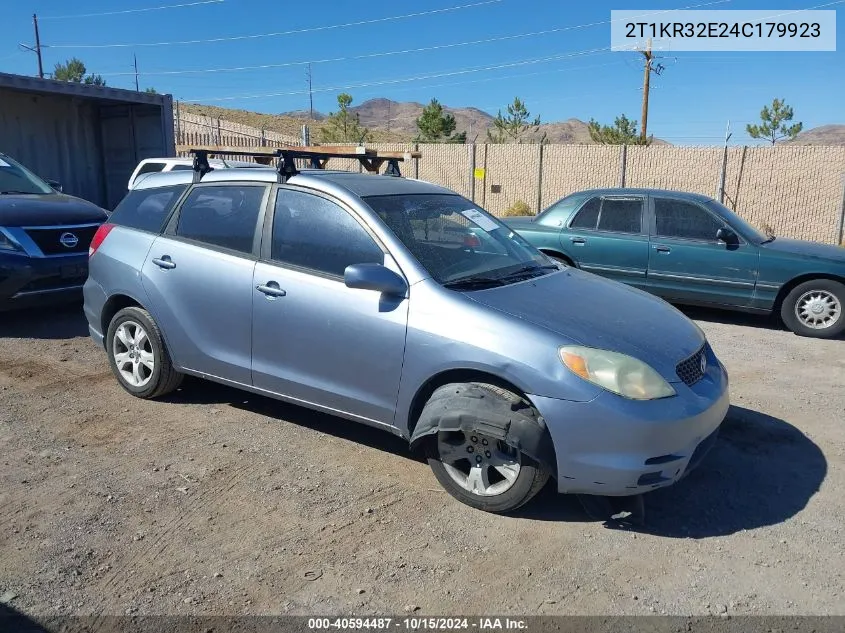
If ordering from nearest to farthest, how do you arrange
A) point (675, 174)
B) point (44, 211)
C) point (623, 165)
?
point (44, 211) < point (675, 174) < point (623, 165)

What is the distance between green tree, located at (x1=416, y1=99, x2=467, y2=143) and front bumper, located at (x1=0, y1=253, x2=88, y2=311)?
30446 millimetres

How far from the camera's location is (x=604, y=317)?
3.83 m

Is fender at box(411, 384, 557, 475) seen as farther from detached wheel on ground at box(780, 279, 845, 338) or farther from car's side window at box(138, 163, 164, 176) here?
car's side window at box(138, 163, 164, 176)

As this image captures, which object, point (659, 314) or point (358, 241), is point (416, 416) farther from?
point (659, 314)

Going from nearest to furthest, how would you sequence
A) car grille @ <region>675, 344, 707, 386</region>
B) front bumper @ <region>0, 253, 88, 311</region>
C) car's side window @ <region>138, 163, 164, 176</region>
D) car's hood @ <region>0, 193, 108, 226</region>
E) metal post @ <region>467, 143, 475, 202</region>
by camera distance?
car grille @ <region>675, 344, 707, 386</region>
front bumper @ <region>0, 253, 88, 311</region>
car's hood @ <region>0, 193, 108, 226</region>
car's side window @ <region>138, 163, 164, 176</region>
metal post @ <region>467, 143, 475, 202</region>

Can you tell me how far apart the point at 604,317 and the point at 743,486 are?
130 centimetres

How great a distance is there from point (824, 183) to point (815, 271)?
37.9 ft

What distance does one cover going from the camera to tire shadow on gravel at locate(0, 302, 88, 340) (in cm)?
707

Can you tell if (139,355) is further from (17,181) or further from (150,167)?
(150,167)

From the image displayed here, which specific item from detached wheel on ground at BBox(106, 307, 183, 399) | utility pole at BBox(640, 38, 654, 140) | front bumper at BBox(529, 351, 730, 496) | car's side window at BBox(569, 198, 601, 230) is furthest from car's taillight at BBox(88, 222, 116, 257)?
utility pole at BBox(640, 38, 654, 140)

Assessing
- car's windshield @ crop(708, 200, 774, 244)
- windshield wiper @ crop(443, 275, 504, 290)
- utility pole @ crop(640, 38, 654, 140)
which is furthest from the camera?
utility pole @ crop(640, 38, 654, 140)

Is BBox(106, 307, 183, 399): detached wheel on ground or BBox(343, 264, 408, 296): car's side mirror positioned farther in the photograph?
BBox(106, 307, 183, 399): detached wheel on ground

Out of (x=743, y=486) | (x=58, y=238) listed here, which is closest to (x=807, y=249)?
(x=743, y=486)

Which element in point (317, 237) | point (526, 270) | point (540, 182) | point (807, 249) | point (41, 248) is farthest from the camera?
point (540, 182)
